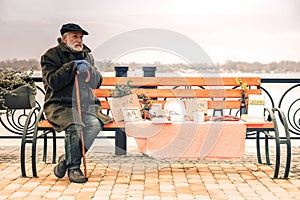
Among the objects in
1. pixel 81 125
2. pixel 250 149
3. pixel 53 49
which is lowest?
pixel 250 149

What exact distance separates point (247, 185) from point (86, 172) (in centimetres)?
134

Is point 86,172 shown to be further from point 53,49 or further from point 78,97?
point 53,49

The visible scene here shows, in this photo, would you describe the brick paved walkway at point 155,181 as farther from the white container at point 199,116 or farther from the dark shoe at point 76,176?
the white container at point 199,116

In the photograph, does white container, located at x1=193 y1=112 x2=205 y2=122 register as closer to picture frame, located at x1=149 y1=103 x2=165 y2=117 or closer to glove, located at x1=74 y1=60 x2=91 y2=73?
picture frame, located at x1=149 y1=103 x2=165 y2=117

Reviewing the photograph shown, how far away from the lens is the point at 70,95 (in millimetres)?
5336

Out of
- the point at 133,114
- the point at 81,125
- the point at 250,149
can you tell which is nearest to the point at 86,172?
the point at 81,125

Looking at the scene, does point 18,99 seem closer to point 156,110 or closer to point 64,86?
point 64,86

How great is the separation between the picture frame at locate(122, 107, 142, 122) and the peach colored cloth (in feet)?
0.32

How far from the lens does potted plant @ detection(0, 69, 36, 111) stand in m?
6.16

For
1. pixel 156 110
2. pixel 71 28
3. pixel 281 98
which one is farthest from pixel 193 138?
pixel 281 98

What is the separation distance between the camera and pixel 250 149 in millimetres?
7117

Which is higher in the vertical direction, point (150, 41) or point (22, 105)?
point (150, 41)

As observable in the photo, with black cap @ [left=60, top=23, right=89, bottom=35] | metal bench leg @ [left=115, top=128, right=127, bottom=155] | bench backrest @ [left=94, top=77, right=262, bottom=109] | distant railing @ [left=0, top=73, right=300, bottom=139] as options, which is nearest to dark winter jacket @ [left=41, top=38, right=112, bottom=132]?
black cap @ [left=60, top=23, right=89, bottom=35]

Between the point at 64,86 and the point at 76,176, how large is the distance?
77 cm
